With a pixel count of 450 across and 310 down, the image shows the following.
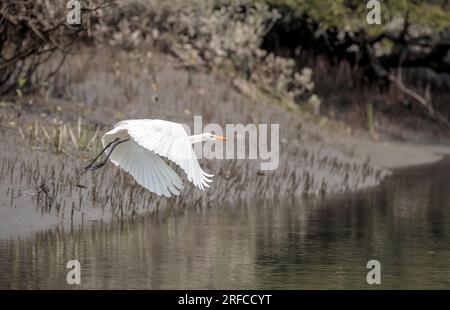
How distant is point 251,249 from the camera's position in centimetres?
1341

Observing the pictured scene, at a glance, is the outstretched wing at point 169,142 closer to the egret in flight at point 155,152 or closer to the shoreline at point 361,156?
the egret in flight at point 155,152

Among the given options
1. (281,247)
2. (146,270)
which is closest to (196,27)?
(281,247)

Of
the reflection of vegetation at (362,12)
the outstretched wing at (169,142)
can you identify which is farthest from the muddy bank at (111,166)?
the reflection of vegetation at (362,12)

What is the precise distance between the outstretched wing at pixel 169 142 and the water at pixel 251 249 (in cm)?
105

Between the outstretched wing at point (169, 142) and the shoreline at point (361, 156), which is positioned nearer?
the outstretched wing at point (169, 142)

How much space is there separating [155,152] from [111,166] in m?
4.62

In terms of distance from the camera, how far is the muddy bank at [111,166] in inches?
598

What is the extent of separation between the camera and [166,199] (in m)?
16.5

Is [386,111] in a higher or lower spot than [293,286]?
higher

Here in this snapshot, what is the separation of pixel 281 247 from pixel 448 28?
1657 cm

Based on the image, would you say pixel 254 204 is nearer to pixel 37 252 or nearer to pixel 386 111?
pixel 37 252

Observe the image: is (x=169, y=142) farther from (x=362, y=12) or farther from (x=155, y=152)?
(x=362, y=12)

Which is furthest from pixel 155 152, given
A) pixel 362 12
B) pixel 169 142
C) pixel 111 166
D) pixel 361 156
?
pixel 362 12

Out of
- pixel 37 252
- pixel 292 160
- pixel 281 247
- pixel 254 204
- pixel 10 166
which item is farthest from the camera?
pixel 292 160
